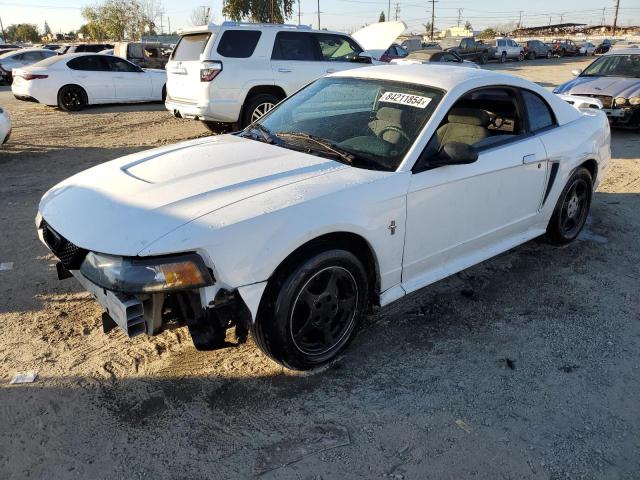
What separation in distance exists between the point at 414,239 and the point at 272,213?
3.39 feet

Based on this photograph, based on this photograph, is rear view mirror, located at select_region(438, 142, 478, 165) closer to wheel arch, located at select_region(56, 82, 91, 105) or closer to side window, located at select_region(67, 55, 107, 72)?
wheel arch, located at select_region(56, 82, 91, 105)

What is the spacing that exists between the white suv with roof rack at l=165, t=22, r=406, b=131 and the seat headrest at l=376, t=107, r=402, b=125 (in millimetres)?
5455

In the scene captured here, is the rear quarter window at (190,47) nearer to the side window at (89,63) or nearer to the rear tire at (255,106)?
the rear tire at (255,106)

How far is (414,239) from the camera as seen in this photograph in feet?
10.5

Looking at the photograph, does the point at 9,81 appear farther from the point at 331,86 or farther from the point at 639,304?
the point at 639,304

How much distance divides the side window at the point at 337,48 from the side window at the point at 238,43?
1307mm

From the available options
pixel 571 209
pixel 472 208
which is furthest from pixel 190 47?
pixel 472 208

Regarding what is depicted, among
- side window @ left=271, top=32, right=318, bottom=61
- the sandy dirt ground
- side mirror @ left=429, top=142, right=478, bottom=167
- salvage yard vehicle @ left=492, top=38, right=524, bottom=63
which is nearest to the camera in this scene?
the sandy dirt ground

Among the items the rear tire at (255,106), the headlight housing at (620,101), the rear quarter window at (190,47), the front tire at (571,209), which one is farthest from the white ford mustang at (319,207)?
the headlight housing at (620,101)

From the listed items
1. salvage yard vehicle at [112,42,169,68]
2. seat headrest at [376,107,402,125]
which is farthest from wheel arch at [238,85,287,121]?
salvage yard vehicle at [112,42,169,68]

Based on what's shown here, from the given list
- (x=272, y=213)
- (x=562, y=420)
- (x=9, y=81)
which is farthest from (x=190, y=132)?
(x=9, y=81)

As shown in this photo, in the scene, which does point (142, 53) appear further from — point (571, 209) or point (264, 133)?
point (571, 209)

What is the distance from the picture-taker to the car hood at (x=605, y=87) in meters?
9.63

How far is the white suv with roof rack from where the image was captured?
841 centimetres
